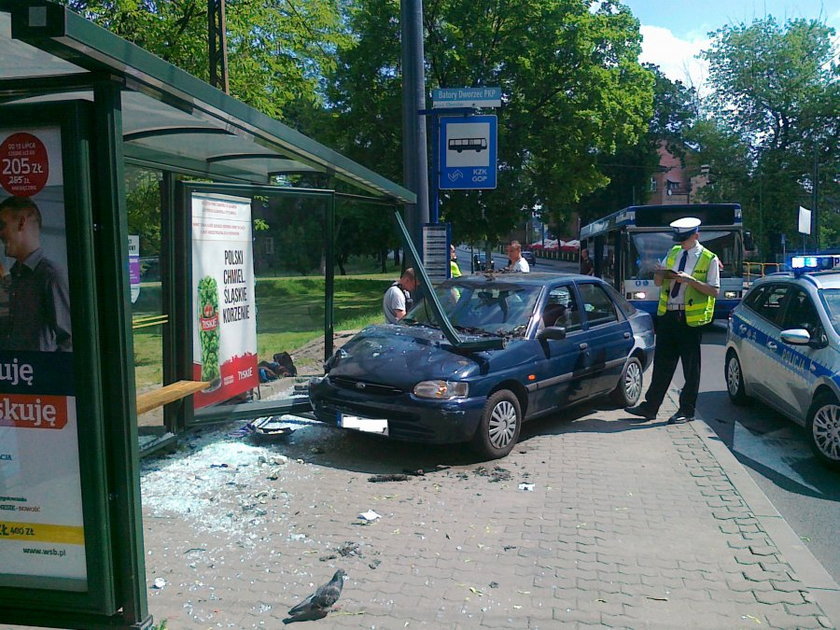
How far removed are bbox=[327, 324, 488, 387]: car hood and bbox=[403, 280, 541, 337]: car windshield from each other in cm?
39

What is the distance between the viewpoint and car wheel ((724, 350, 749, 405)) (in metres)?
8.91

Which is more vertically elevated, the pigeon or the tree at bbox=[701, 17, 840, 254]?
the tree at bbox=[701, 17, 840, 254]

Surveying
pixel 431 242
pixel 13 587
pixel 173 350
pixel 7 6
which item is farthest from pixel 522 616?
pixel 431 242

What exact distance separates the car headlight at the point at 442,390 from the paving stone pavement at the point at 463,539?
24.8 inches

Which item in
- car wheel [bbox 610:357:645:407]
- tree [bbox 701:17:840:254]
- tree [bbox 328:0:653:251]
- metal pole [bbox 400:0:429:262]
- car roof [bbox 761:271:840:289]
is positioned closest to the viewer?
car roof [bbox 761:271:840:289]

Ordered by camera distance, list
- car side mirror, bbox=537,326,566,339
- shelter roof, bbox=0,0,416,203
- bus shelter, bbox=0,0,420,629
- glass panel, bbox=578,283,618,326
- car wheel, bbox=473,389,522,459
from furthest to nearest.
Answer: glass panel, bbox=578,283,618,326 → car side mirror, bbox=537,326,566,339 → car wheel, bbox=473,389,522,459 → bus shelter, bbox=0,0,420,629 → shelter roof, bbox=0,0,416,203

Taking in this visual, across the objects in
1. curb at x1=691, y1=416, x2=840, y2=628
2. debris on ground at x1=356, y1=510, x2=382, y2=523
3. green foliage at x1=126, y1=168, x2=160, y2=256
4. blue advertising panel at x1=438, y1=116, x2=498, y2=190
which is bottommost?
curb at x1=691, y1=416, x2=840, y2=628

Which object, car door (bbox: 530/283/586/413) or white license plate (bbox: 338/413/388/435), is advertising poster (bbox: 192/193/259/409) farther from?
car door (bbox: 530/283/586/413)

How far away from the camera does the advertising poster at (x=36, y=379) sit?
3008mm

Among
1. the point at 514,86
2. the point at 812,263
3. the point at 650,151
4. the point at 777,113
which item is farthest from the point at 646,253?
the point at 650,151

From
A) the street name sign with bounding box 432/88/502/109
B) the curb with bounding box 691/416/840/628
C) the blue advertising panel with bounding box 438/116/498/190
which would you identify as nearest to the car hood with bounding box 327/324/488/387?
the curb with bounding box 691/416/840/628

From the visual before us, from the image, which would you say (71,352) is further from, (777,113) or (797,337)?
(777,113)

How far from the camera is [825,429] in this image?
639 centimetres

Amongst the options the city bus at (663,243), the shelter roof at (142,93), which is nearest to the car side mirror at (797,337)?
the shelter roof at (142,93)
